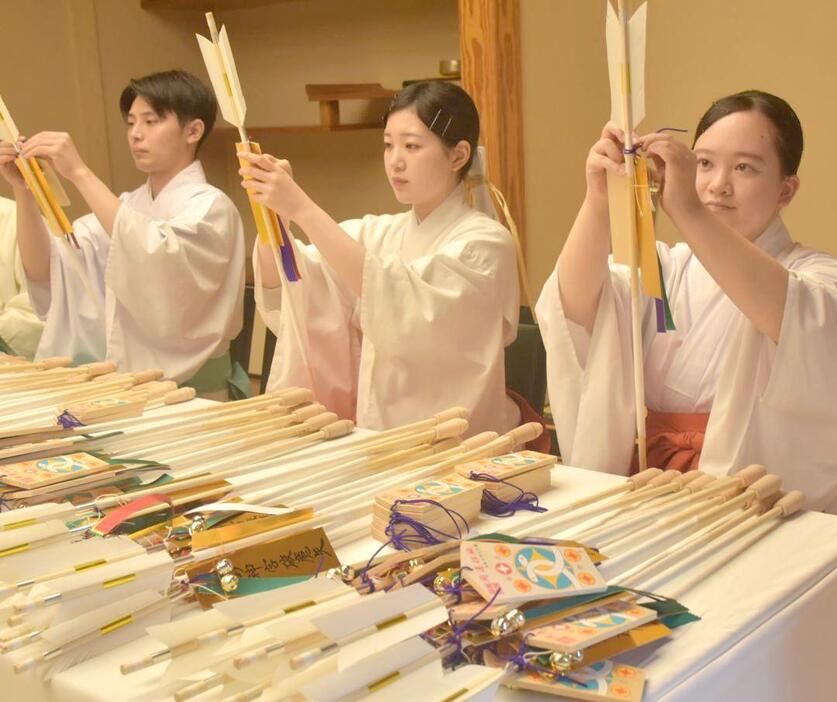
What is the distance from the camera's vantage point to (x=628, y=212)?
4.67 feet

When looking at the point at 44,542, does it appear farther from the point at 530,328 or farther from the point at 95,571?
the point at 530,328

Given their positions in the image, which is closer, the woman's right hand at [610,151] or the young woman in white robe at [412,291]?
the woman's right hand at [610,151]

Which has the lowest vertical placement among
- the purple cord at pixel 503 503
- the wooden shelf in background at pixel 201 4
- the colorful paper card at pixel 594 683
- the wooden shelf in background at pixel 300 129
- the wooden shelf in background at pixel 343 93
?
the colorful paper card at pixel 594 683

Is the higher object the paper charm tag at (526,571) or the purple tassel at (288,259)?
the purple tassel at (288,259)

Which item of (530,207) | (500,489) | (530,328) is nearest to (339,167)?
(530,207)

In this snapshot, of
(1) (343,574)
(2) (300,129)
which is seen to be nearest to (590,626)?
(1) (343,574)

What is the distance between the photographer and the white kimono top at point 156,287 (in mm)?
2629

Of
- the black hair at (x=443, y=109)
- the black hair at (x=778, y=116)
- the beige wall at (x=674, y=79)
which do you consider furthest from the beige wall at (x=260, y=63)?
the black hair at (x=778, y=116)

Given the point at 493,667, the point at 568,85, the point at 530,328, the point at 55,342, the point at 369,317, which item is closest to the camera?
the point at 493,667

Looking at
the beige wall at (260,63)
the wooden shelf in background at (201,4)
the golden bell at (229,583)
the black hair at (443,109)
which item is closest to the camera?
the golden bell at (229,583)

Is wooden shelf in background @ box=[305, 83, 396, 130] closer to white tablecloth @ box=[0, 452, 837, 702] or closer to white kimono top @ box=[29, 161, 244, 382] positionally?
white kimono top @ box=[29, 161, 244, 382]

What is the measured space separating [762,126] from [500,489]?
2.74 ft

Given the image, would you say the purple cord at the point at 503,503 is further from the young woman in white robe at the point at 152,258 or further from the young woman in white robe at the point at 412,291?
the young woman in white robe at the point at 152,258

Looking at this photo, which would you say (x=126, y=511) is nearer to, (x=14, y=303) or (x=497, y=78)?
(x=14, y=303)
